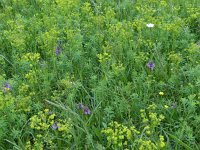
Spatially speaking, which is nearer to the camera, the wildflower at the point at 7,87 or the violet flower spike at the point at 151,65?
the wildflower at the point at 7,87

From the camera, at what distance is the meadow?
8.25 ft

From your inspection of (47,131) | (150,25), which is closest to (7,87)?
(47,131)

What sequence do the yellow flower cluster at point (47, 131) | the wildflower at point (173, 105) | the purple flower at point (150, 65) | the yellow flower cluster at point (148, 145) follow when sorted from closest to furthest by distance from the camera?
the yellow flower cluster at point (148, 145) < the yellow flower cluster at point (47, 131) < the wildflower at point (173, 105) < the purple flower at point (150, 65)

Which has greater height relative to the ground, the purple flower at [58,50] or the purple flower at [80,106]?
the purple flower at [58,50]

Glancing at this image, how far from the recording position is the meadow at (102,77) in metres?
2.51

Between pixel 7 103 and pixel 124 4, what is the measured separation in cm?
179

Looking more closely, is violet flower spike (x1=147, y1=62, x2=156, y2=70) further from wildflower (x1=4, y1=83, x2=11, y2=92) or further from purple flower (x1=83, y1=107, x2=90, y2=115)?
wildflower (x1=4, y1=83, x2=11, y2=92)

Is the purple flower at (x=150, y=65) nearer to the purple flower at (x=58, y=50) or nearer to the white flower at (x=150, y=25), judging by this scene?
the white flower at (x=150, y=25)

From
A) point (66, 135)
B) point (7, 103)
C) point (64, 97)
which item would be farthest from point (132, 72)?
point (7, 103)

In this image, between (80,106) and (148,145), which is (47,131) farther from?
(148,145)

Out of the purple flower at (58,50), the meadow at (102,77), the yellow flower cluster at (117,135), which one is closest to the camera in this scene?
the yellow flower cluster at (117,135)

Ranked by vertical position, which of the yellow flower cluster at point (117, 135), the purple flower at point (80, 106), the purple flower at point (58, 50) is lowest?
the purple flower at point (80, 106)

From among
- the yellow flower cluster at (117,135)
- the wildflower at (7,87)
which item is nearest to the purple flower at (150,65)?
the yellow flower cluster at (117,135)

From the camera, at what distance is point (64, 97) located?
9.52 ft
